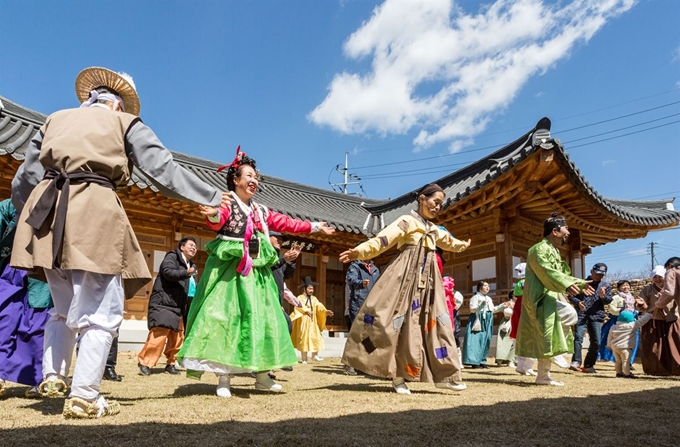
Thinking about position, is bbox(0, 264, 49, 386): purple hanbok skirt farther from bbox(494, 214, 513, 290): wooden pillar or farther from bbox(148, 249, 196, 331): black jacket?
bbox(494, 214, 513, 290): wooden pillar

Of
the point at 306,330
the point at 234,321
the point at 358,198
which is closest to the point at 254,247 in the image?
the point at 234,321

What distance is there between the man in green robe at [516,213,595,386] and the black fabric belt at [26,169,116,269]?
455cm

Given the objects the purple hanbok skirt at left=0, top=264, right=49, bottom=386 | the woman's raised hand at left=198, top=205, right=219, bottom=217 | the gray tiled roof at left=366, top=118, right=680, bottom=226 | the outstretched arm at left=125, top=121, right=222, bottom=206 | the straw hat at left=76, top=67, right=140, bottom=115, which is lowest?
the purple hanbok skirt at left=0, top=264, right=49, bottom=386

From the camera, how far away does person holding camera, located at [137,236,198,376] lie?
265 inches

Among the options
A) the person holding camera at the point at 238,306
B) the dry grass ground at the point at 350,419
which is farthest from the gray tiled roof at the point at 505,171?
the dry grass ground at the point at 350,419

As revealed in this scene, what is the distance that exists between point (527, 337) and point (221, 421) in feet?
13.7

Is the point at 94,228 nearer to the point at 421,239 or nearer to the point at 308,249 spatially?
the point at 421,239

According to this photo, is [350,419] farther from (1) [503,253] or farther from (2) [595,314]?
(1) [503,253]

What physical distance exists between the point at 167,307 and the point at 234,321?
2942 millimetres

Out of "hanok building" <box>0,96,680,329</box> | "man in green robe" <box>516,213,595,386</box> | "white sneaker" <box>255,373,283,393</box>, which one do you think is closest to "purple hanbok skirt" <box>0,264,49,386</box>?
"white sneaker" <box>255,373,283,393</box>

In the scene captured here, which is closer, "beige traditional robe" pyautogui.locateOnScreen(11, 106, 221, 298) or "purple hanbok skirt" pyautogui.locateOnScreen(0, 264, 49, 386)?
"beige traditional robe" pyautogui.locateOnScreen(11, 106, 221, 298)

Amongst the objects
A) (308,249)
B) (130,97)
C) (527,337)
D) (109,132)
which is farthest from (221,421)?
(308,249)

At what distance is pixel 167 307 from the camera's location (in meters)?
6.88

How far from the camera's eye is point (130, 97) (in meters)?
3.97
